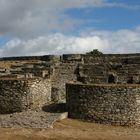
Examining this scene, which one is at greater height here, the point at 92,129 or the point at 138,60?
the point at 138,60

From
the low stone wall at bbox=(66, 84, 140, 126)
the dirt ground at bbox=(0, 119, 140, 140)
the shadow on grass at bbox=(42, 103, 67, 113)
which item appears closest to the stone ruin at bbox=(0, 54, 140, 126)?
the low stone wall at bbox=(66, 84, 140, 126)

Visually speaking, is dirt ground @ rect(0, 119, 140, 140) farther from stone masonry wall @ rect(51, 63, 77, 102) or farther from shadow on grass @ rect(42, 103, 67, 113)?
stone masonry wall @ rect(51, 63, 77, 102)

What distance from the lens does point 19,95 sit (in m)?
28.3

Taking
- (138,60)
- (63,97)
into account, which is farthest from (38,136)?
(138,60)

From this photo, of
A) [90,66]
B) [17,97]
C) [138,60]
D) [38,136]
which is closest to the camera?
[38,136]

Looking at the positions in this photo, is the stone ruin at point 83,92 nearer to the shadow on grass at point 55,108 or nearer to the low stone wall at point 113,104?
the low stone wall at point 113,104

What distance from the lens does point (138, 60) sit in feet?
132

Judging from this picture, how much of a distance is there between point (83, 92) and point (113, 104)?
179 centimetres

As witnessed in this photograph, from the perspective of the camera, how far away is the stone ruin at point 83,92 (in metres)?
26.0

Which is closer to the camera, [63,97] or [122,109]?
[122,109]

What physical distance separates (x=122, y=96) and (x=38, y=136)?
567cm

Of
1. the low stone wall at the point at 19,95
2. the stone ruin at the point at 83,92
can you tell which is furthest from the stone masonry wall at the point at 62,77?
the low stone wall at the point at 19,95

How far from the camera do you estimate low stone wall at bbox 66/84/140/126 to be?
2595 cm

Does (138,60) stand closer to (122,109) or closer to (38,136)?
(122,109)
